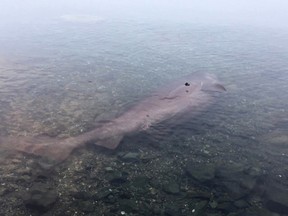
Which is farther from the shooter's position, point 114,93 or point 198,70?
point 198,70

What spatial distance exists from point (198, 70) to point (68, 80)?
13379mm

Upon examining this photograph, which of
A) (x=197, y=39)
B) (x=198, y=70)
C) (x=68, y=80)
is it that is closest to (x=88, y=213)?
(x=68, y=80)

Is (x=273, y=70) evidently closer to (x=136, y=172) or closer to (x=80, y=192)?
(x=136, y=172)

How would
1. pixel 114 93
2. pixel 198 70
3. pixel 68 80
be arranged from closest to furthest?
pixel 114 93 → pixel 68 80 → pixel 198 70

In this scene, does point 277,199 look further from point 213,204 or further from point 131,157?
point 131,157

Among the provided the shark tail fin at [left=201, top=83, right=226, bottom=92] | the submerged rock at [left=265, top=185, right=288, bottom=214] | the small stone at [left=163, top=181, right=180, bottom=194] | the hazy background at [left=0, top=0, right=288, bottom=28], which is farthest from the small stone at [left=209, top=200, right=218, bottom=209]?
the hazy background at [left=0, top=0, right=288, bottom=28]

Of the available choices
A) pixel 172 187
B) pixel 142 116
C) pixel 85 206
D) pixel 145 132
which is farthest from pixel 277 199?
pixel 142 116

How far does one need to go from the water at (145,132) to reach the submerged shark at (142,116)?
70 cm

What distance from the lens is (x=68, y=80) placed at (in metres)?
29.9

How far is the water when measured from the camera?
571 inches

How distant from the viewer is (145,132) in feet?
67.5

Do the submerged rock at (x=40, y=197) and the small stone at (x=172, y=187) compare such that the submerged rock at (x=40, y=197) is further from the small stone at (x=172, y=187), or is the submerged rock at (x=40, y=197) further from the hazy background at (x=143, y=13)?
the hazy background at (x=143, y=13)

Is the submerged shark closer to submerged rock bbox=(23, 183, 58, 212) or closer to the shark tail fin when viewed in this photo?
the shark tail fin

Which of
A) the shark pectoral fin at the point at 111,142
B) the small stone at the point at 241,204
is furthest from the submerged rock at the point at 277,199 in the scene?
the shark pectoral fin at the point at 111,142
